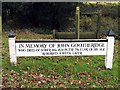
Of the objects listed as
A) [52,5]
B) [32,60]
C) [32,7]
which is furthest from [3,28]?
[32,60]

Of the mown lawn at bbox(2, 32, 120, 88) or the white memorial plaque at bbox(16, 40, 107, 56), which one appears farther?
the white memorial plaque at bbox(16, 40, 107, 56)

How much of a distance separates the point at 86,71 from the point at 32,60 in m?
1.75

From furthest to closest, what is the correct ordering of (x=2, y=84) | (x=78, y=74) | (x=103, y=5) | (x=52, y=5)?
(x=103, y=5)
(x=52, y=5)
(x=78, y=74)
(x=2, y=84)

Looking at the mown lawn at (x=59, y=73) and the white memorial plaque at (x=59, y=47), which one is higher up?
the white memorial plaque at (x=59, y=47)

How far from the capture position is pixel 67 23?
14039 mm

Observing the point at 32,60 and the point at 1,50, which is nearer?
the point at 32,60

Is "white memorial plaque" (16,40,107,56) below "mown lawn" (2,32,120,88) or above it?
above

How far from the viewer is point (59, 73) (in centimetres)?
743

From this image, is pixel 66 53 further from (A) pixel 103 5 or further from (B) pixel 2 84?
(A) pixel 103 5

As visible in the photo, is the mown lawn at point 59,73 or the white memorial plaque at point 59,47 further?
the white memorial plaque at point 59,47

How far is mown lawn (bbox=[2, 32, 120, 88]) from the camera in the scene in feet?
22.3

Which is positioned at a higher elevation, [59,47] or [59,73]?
[59,47]

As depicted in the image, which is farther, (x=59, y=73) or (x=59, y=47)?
(x=59, y=47)

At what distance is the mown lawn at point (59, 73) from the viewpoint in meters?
6.80
